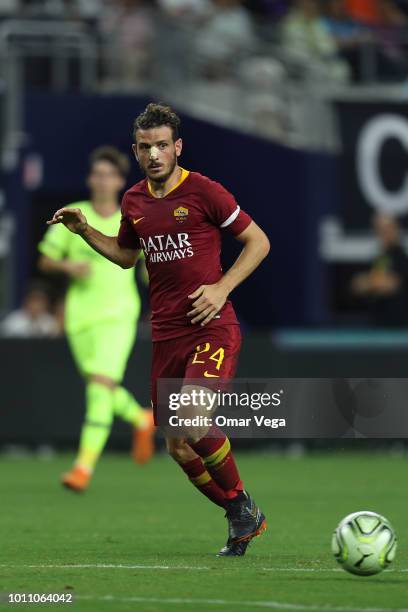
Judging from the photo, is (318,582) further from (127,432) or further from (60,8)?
(60,8)

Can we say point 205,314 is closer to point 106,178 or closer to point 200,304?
point 200,304

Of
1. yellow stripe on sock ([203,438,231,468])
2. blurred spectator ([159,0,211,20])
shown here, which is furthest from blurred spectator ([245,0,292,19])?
yellow stripe on sock ([203,438,231,468])

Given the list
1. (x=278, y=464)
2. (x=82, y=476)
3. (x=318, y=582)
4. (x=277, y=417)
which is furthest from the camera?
(x=278, y=464)

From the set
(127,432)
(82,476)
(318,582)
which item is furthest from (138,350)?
(318,582)

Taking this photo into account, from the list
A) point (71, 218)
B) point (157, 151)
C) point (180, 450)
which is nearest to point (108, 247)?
point (71, 218)

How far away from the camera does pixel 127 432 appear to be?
64.1ft

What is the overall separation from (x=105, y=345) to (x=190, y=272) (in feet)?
15.9

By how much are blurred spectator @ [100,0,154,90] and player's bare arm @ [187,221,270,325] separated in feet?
35.2

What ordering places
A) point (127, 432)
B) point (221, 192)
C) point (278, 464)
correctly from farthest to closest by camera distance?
point (127, 432)
point (278, 464)
point (221, 192)

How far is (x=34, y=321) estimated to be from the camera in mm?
19578

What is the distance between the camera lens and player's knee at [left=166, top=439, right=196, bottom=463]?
9262 mm

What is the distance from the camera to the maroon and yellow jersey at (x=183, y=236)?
9133 mm

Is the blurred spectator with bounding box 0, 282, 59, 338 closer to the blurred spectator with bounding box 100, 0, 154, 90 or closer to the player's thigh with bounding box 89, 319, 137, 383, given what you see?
the blurred spectator with bounding box 100, 0, 154, 90

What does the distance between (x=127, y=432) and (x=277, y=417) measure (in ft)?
36.3
